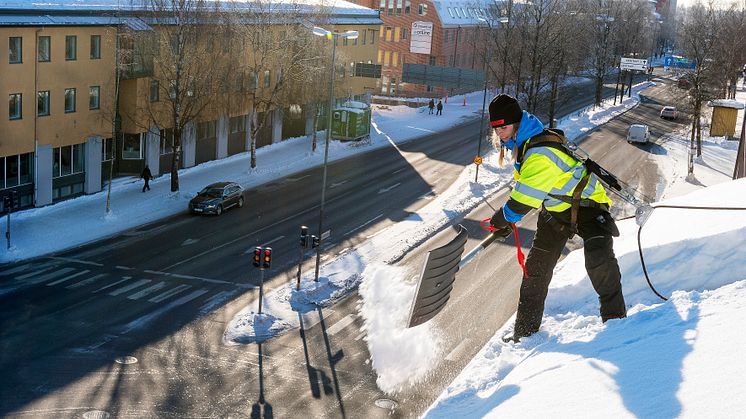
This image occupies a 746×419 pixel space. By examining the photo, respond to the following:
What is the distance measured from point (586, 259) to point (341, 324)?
669 inches

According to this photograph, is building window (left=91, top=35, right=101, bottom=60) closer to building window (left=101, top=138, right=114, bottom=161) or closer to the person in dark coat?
building window (left=101, top=138, right=114, bottom=161)

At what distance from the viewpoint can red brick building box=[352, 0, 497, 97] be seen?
297 ft

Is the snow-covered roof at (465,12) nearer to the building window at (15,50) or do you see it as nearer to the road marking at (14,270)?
the building window at (15,50)

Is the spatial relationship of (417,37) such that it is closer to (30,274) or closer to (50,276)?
(50,276)

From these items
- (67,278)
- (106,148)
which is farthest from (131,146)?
(67,278)

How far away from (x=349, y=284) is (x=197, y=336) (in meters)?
6.98

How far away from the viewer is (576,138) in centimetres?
6931

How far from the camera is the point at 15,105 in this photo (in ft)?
127

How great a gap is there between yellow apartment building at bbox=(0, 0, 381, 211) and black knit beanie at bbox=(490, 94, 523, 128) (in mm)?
31161

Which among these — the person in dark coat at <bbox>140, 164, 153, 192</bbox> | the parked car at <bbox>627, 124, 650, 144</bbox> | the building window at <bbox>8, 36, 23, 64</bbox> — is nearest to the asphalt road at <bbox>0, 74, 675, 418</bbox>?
the person in dark coat at <bbox>140, 164, 153, 192</bbox>

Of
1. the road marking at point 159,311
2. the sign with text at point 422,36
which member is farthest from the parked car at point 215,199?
the sign with text at point 422,36

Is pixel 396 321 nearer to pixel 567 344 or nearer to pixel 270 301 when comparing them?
pixel 270 301

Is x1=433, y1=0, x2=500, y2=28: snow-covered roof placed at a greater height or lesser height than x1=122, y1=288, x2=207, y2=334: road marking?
greater

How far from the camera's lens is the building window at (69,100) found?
41719 millimetres
